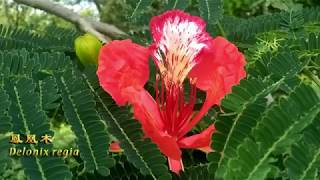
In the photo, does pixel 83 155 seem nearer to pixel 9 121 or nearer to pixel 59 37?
pixel 9 121

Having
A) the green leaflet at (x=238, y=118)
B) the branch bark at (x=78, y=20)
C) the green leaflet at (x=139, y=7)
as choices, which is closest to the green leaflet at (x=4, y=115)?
the green leaflet at (x=238, y=118)

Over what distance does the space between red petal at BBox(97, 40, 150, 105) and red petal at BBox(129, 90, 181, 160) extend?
2 centimetres

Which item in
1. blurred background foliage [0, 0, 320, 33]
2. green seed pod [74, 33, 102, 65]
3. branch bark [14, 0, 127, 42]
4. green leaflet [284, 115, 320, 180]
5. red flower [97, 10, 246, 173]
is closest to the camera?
green leaflet [284, 115, 320, 180]

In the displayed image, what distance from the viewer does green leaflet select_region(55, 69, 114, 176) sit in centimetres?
72

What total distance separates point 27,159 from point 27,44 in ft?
1.54

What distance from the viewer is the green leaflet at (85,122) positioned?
0.72 metres

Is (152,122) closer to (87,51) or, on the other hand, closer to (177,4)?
(87,51)

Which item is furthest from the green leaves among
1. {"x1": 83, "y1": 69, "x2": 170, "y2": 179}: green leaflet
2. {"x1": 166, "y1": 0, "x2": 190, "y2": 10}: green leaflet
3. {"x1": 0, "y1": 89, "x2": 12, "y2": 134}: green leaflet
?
{"x1": 0, "y1": 89, "x2": 12, "y2": 134}: green leaflet

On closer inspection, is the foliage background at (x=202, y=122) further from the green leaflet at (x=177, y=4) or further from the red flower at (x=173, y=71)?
the green leaflet at (x=177, y=4)

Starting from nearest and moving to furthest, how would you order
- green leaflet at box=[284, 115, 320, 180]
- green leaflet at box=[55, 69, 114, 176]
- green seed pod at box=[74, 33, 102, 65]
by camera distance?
green leaflet at box=[284, 115, 320, 180] < green leaflet at box=[55, 69, 114, 176] < green seed pod at box=[74, 33, 102, 65]

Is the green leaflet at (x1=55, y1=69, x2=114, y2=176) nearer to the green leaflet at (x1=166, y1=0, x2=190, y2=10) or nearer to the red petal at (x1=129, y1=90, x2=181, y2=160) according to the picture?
the red petal at (x1=129, y1=90, x2=181, y2=160)

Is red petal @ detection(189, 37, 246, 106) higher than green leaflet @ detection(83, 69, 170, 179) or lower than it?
higher

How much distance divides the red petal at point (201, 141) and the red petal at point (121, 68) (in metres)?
0.10

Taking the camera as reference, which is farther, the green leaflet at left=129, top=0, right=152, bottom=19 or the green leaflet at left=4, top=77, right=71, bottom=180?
the green leaflet at left=129, top=0, right=152, bottom=19
